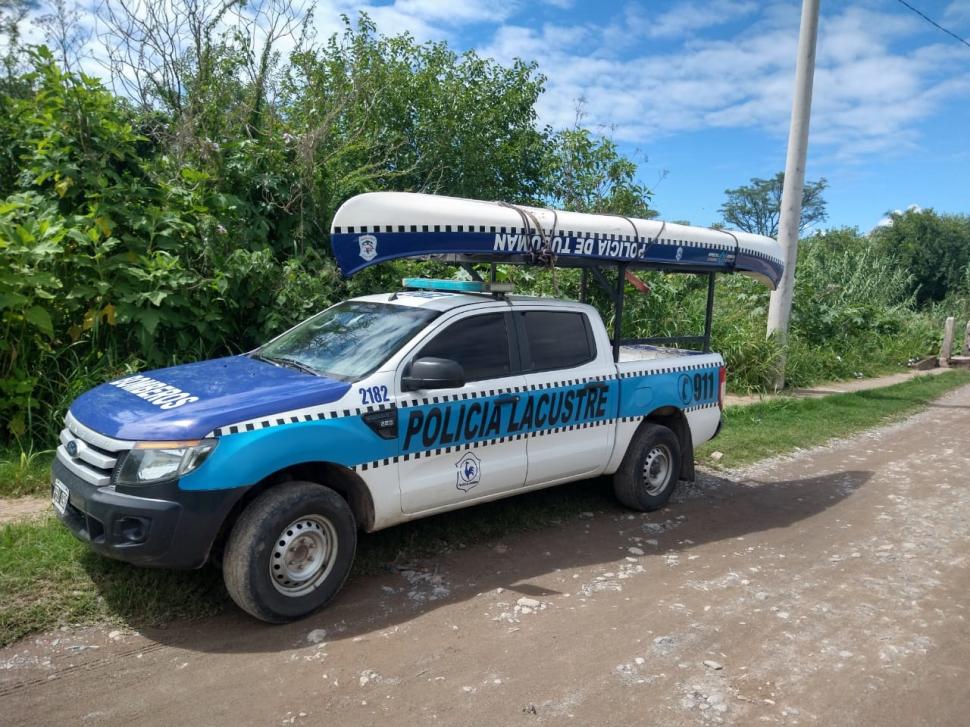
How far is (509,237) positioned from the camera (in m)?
5.43

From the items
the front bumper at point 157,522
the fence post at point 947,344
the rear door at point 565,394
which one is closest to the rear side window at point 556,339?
the rear door at point 565,394

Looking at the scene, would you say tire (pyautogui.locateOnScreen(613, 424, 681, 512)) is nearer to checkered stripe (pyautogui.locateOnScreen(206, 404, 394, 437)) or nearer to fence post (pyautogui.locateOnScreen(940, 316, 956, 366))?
checkered stripe (pyautogui.locateOnScreen(206, 404, 394, 437))

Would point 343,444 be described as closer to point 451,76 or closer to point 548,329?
point 548,329

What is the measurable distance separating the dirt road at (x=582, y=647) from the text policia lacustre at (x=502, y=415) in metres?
0.93

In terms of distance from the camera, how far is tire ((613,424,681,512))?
6230mm

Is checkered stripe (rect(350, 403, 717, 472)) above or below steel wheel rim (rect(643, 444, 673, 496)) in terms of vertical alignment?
above

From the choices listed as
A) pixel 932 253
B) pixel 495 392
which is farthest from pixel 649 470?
pixel 932 253

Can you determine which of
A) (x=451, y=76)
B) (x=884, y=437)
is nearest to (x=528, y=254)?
(x=884, y=437)

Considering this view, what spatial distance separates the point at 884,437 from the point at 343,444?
8.74 meters

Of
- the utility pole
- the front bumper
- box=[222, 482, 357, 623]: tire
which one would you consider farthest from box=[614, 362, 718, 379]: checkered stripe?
the utility pole

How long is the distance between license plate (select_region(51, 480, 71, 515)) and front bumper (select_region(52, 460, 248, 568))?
29 centimetres

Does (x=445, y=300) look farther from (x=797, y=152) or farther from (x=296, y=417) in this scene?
(x=797, y=152)

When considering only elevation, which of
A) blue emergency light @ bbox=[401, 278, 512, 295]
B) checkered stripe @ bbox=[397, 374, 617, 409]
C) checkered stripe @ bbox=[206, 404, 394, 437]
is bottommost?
checkered stripe @ bbox=[206, 404, 394, 437]

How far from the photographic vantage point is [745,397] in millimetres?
12516
